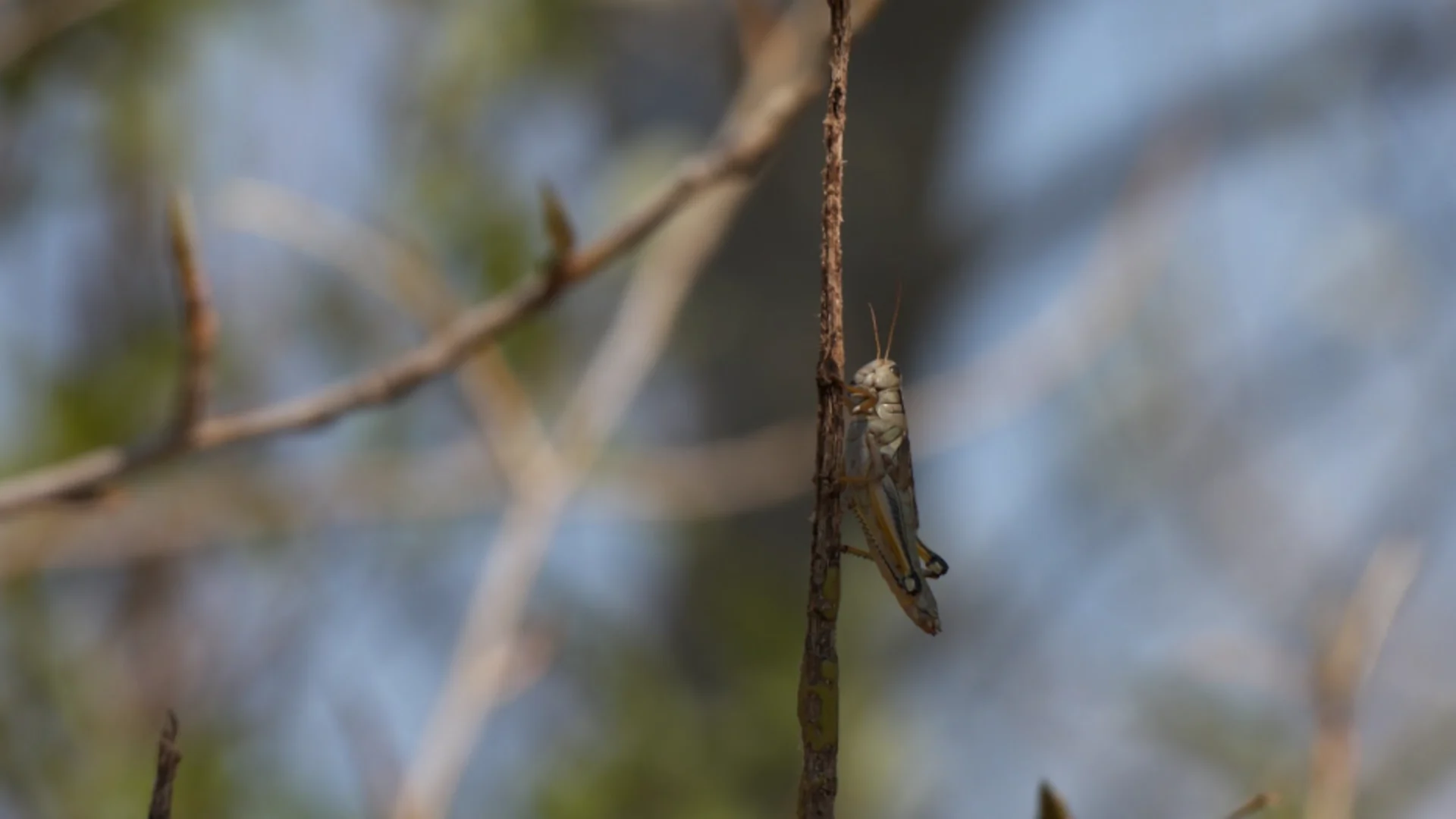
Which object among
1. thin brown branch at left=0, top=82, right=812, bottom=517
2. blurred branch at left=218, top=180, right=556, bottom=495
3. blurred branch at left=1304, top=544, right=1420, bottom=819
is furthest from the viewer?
blurred branch at left=218, top=180, right=556, bottom=495

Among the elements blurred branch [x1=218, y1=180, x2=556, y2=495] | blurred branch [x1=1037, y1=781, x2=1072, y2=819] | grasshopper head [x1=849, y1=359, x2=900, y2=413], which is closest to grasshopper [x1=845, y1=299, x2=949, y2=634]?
grasshopper head [x1=849, y1=359, x2=900, y2=413]

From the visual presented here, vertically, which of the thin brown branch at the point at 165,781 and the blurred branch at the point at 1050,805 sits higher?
the thin brown branch at the point at 165,781

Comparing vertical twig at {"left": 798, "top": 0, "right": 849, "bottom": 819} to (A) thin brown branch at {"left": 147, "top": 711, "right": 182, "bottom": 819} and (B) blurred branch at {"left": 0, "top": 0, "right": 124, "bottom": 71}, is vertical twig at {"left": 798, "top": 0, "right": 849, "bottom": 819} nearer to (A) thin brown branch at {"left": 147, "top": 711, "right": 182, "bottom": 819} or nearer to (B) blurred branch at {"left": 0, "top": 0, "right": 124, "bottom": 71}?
(A) thin brown branch at {"left": 147, "top": 711, "right": 182, "bottom": 819}

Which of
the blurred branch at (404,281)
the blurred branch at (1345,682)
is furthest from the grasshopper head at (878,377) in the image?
the blurred branch at (404,281)

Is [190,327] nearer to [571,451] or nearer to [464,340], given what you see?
[464,340]

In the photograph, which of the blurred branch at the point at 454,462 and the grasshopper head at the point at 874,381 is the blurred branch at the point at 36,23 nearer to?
the blurred branch at the point at 454,462

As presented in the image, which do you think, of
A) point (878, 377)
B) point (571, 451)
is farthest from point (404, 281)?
point (878, 377)
